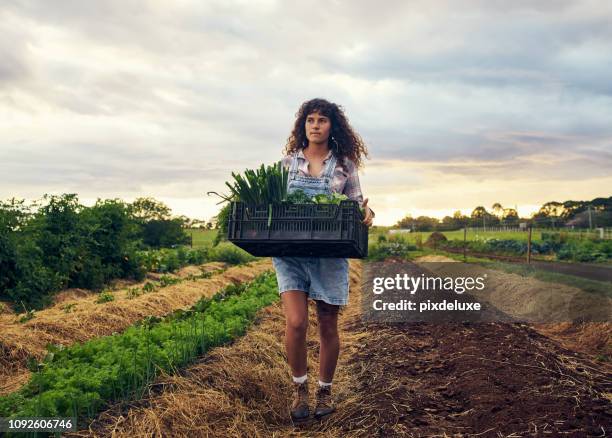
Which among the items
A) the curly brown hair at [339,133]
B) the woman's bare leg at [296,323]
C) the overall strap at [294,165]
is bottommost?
the woman's bare leg at [296,323]

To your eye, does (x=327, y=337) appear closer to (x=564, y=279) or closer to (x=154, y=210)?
(x=564, y=279)

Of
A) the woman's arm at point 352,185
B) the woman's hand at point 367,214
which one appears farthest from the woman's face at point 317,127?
the woman's hand at point 367,214

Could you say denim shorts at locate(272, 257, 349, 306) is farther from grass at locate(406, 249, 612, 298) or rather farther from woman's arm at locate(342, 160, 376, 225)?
grass at locate(406, 249, 612, 298)

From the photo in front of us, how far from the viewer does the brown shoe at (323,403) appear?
14.8ft

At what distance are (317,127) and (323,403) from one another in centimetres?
200

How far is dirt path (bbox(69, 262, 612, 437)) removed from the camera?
13.5 feet

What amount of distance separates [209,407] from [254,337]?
214cm

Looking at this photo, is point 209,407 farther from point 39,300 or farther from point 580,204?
point 580,204

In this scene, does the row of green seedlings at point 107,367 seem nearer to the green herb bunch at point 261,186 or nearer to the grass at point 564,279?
the green herb bunch at point 261,186

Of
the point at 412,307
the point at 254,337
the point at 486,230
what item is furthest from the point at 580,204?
the point at 254,337

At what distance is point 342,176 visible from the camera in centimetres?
454

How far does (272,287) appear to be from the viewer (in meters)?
11.1

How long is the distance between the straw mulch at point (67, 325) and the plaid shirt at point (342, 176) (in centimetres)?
356

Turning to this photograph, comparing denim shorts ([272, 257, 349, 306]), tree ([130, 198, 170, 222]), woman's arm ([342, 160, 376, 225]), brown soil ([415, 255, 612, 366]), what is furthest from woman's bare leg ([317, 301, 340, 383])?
tree ([130, 198, 170, 222])
